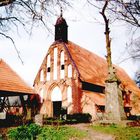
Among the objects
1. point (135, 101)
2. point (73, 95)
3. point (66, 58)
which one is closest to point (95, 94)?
point (73, 95)

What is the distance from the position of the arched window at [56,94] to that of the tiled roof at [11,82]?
907cm

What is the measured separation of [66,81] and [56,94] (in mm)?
2051

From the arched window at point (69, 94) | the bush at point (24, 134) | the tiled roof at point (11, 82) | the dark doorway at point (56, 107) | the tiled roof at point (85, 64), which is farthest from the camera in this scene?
the dark doorway at point (56, 107)

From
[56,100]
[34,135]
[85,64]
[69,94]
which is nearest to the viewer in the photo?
[34,135]

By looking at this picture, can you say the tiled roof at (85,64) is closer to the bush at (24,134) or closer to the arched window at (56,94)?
the arched window at (56,94)

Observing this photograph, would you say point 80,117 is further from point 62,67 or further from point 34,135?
point 34,135

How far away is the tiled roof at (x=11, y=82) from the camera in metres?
16.9

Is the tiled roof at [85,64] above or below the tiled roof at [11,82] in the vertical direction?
above

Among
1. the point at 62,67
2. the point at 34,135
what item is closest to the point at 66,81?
the point at 62,67

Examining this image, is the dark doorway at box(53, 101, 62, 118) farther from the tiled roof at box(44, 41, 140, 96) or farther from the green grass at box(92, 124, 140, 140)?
the green grass at box(92, 124, 140, 140)

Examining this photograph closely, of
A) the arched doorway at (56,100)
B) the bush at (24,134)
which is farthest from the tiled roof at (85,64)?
the bush at (24,134)

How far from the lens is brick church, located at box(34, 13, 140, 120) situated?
25984mm

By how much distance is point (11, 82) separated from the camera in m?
17.8

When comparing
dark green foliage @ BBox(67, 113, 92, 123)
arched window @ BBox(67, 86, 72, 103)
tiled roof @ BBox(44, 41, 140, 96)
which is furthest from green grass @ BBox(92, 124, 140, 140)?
tiled roof @ BBox(44, 41, 140, 96)
